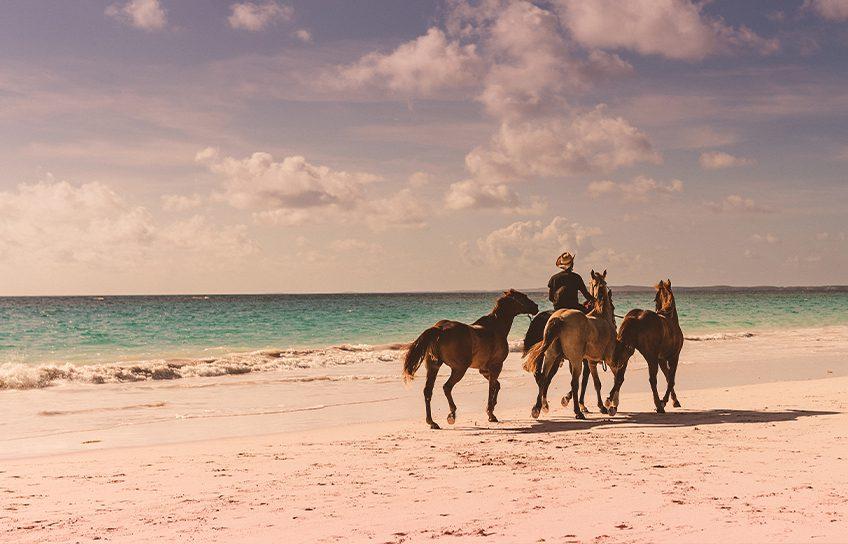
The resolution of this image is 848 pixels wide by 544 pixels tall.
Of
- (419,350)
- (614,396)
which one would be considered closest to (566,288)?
(614,396)

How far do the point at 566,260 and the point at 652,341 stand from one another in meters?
2.02

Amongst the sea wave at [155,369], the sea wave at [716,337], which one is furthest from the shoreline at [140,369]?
the sea wave at [716,337]

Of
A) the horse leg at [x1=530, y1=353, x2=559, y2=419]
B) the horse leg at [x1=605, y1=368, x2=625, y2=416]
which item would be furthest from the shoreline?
the horse leg at [x1=605, y1=368, x2=625, y2=416]

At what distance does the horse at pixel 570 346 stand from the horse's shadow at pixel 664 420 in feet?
1.06

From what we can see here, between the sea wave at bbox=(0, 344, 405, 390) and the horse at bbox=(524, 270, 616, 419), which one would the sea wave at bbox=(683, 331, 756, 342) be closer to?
the sea wave at bbox=(0, 344, 405, 390)

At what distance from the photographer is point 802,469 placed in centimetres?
767

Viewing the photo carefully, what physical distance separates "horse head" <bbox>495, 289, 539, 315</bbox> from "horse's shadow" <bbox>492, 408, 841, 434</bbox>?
183 cm

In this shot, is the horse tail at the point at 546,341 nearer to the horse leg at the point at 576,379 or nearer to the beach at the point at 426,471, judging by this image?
the horse leg at the point at 576,379

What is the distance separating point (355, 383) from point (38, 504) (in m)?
12.4

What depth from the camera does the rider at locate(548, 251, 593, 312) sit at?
13053mm

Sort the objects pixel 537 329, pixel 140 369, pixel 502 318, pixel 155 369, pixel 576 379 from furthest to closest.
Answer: pixel 155 369, pixel 140 369, pixel 537 329, pixel 502 318, pixel 576 379

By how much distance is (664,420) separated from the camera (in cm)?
1170

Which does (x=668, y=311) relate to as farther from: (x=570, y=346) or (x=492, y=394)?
(x=492, y=394)

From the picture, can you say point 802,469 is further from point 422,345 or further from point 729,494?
point 422,345
